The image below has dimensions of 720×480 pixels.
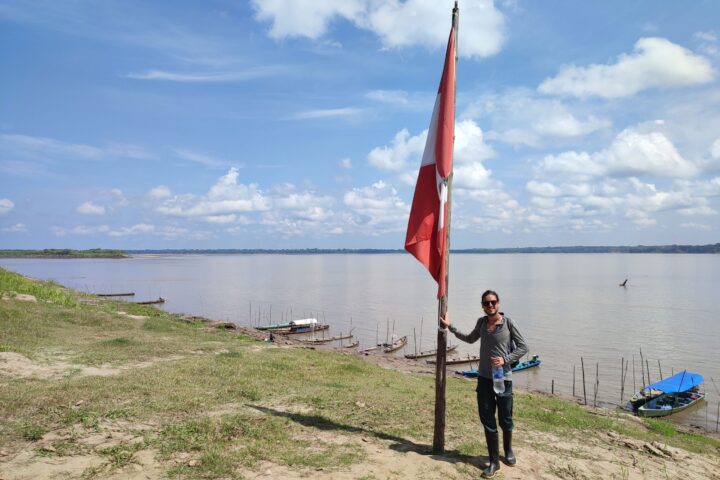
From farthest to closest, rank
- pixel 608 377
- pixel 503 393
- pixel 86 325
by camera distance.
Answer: pixel 608 377
pixel 86 325
pixel 503 393

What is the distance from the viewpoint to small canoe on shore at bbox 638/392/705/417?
21.3 metres

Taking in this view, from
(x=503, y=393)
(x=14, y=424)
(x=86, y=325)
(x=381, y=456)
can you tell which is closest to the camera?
(x=503, y=393)

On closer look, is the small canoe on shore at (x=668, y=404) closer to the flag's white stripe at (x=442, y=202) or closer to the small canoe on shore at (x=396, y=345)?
the small canoe on shore at (x=396, y=345)

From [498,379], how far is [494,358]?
0.31m

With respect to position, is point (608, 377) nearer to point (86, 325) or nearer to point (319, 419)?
point (319, 419)

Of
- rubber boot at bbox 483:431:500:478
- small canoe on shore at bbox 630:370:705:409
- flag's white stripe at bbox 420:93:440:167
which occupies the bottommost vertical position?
small canoe on shore at bbox 630:370:705:409

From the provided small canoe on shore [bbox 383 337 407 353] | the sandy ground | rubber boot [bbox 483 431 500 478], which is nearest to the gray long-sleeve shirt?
rubber boot [bbox 483 431 500 478]

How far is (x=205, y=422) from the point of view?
29.0 ft

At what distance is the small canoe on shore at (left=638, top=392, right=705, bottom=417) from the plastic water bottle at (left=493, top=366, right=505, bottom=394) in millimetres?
18306

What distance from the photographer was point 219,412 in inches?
384

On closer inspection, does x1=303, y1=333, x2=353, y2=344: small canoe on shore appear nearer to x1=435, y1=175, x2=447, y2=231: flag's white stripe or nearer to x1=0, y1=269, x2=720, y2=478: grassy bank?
x1=0, y1=269, x2=720, y2=478: grassy bank

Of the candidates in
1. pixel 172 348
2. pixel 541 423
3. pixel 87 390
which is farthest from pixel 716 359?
pixel 87 390

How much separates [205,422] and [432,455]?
4167mm

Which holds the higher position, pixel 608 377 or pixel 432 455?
pixel 432 455
